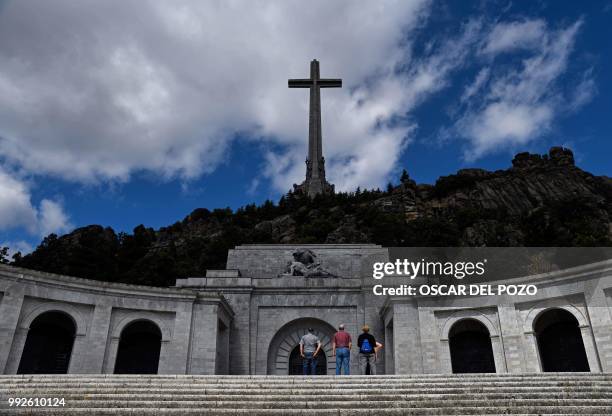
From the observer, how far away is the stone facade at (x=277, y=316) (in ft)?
71.0

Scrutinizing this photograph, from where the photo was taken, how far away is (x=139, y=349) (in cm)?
2555

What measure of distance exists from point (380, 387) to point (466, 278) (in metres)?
13.7

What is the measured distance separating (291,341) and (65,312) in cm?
1053

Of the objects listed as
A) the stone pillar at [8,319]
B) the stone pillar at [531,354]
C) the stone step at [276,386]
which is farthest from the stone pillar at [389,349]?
the stone pillar at [8,319]

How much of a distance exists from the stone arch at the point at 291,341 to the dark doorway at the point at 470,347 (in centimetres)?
586

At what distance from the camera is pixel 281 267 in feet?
102

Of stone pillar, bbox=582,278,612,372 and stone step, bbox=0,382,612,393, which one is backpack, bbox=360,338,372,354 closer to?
stone step, bbox=0,382,612,393

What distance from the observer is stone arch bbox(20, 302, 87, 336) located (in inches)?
886

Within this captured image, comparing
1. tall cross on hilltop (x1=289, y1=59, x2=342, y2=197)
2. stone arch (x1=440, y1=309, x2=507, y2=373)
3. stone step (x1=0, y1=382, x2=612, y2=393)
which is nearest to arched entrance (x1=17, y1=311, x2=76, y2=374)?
stone step (x1=0, y1=382, x2=612, y2=393)

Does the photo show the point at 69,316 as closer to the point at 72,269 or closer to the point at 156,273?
the point at 156,273

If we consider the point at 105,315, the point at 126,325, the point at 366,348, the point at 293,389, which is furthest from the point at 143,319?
the point at 293,389

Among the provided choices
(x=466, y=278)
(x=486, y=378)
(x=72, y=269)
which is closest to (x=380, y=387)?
(x=486, y=378)

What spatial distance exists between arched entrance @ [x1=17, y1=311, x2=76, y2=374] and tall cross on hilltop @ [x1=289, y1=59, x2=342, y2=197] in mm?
44217

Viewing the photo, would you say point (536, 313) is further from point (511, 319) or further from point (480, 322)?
point (480, 322)
